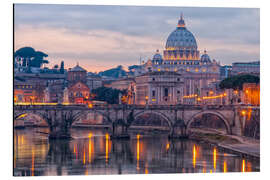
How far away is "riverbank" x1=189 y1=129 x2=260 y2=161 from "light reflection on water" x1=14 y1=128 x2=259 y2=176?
773mm

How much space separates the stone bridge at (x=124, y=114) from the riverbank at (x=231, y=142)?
211 cm

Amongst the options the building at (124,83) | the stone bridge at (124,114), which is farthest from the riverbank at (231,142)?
the building at (124,83)

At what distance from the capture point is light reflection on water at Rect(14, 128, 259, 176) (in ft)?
177

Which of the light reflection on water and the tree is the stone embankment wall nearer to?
the light reflection on water

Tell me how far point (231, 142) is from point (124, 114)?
1885 centimetres

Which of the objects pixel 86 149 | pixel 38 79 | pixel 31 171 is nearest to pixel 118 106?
pixel 86 149

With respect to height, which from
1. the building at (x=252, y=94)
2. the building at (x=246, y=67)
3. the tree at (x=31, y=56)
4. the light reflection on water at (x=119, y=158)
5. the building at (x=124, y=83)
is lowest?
the light reflection on water at (x=119, y=158)

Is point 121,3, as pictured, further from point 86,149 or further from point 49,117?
point 49,117

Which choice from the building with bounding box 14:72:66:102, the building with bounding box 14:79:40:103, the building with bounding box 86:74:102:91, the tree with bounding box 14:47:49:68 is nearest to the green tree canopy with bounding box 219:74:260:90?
the building with bounding box 14:79:40:103

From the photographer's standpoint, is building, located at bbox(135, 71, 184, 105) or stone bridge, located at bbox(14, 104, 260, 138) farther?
building, located at bbox(135, 71, 184, 105)

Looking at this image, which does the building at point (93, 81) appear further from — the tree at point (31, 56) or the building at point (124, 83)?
the tree at point (31, 56)

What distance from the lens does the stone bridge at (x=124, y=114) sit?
84438 mm

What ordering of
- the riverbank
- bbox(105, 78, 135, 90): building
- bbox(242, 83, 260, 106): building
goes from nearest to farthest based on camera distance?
the riverbank
bbox(242, 83, 260, 106): building
bbox(105, 78, 135, 90): building
